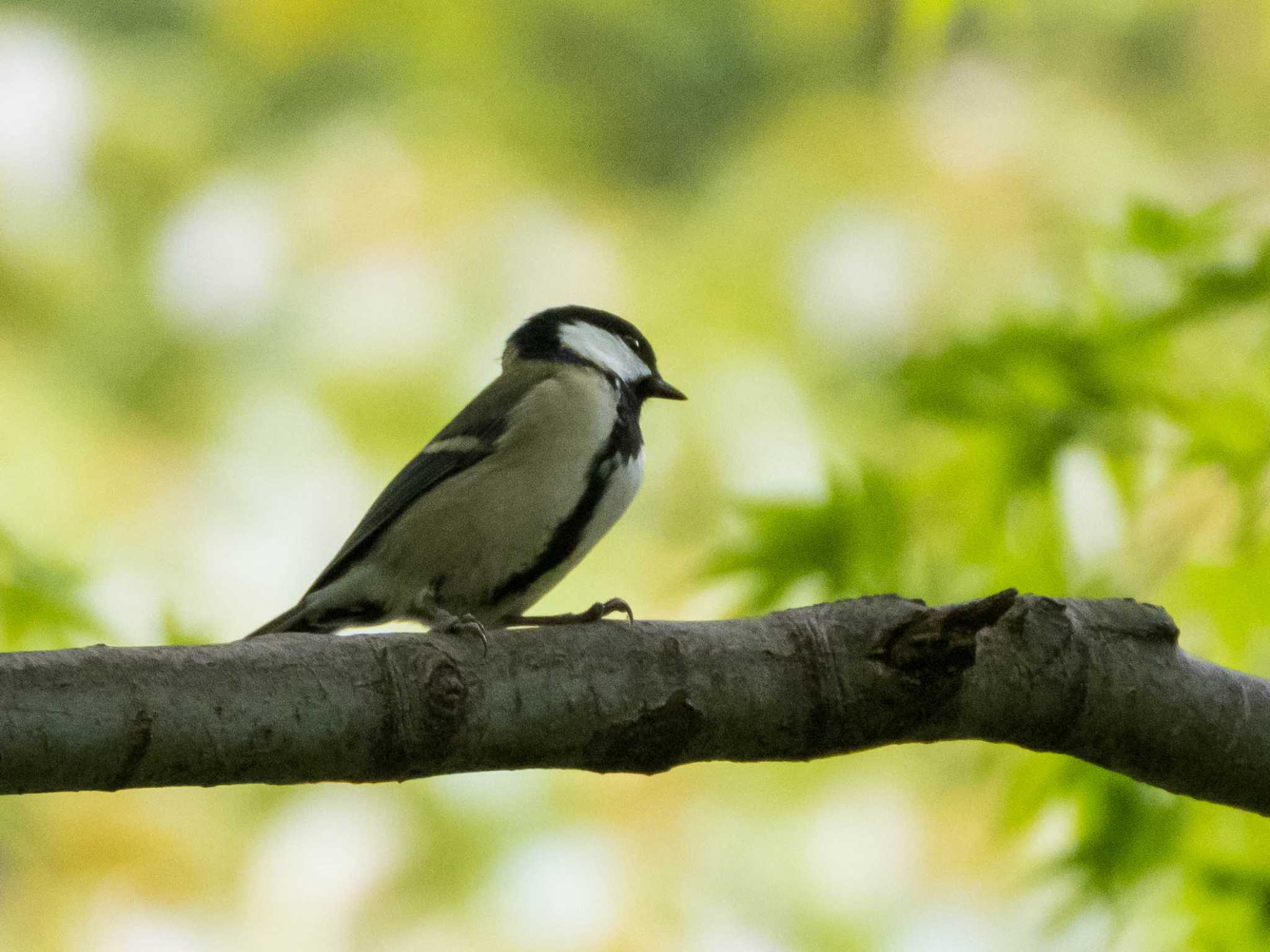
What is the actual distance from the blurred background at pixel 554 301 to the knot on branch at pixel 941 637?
26.1 inches

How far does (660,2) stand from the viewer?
429 centimetres

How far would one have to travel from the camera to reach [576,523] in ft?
5.52

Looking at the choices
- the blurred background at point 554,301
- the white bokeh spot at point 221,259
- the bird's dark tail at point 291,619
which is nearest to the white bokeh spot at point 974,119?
the blurred background at point 554,301

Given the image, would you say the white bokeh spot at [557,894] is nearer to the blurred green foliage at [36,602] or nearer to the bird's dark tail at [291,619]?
the bird's dark tail at [291,619]

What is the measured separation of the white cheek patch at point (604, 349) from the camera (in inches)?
80.9

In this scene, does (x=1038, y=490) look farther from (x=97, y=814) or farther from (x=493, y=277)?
(x=97, y=814)

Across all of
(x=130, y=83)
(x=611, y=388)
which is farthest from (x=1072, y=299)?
(x=130, y=83)

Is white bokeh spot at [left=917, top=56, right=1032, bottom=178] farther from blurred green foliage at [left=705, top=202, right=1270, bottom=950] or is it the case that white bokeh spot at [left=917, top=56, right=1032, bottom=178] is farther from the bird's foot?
the bird's foot

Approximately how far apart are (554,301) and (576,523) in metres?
2.01

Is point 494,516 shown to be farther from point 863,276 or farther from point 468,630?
point 863,276

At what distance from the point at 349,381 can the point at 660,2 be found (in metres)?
1.79

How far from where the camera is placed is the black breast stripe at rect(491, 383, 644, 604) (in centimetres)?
168

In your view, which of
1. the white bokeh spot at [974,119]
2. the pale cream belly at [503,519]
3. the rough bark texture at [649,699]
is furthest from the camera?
the white bokeh spot at [974,119]

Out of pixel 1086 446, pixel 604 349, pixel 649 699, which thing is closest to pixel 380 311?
pixel 604 349
